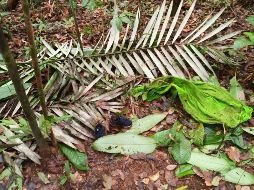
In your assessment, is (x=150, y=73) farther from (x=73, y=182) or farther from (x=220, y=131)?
(x=73, y=182)

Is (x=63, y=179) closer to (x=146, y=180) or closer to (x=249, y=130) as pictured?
(x=146, y=180)

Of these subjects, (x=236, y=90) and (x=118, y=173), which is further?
(x=236, y=90)

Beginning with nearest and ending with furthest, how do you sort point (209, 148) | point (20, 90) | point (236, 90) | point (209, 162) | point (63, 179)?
point (20, 90)
point (63, 179)
point (209, 162)
point (209, 148)
point (236, 90)

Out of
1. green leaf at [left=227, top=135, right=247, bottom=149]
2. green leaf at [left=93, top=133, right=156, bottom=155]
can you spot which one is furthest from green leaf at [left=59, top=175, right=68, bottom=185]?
green leaf at [left=227, top=135, right=247, bottom=149]

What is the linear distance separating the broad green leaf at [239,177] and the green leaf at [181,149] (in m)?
0.30

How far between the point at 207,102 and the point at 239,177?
65 cm

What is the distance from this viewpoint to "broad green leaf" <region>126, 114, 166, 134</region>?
2797 millimetres

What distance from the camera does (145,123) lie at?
285 cm

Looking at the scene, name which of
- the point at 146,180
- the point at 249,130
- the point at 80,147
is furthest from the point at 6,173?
the point at 249,130

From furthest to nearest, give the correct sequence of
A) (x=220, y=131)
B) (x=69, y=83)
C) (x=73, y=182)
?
1. (x=69, y=83)
2. (x=220, y=131)
3. (x=73, y=182)

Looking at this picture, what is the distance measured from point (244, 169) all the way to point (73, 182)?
1.25 metres

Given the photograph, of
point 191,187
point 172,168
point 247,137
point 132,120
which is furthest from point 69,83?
point 247,137

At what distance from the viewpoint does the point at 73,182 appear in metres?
2.47

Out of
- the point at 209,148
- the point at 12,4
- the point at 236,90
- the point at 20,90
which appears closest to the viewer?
the point at 20,90
